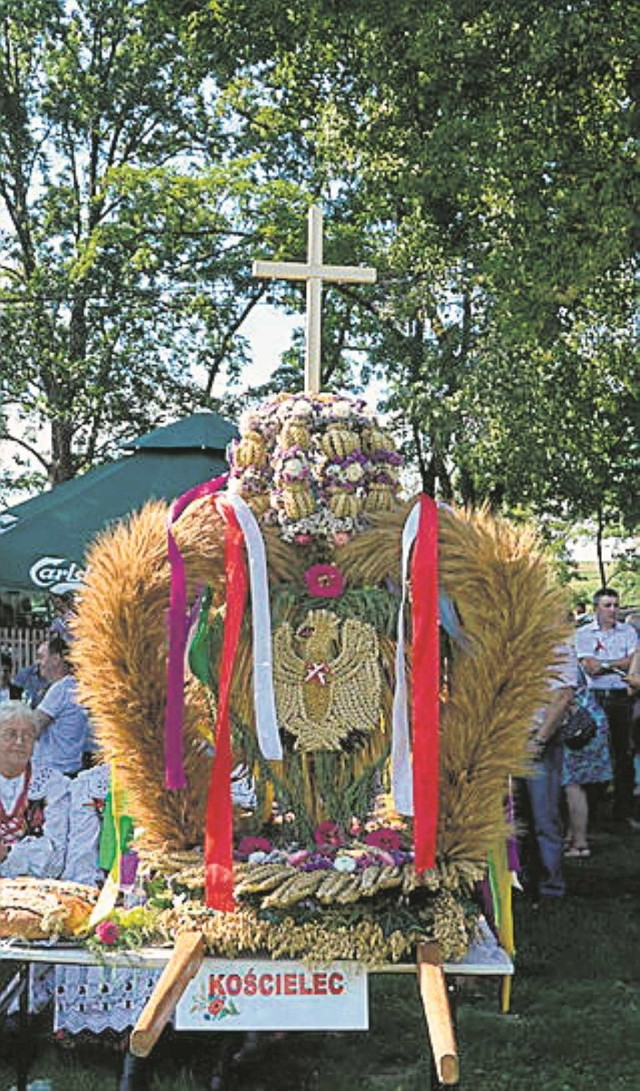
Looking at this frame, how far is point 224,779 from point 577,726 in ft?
15.0

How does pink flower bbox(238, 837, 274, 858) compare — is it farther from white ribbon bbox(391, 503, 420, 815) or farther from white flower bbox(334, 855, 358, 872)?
white ribbon bbox(391, 503, 420, 815)

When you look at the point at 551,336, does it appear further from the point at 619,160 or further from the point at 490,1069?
the point at 490,1069

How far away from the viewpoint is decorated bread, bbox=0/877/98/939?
3.94 m

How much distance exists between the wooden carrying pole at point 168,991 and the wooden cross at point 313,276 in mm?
1579

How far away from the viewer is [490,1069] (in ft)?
17.0

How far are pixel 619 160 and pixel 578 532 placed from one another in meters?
14.1

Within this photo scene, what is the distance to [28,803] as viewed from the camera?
18.0 feet

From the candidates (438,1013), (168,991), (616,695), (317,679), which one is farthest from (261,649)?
(616,695)

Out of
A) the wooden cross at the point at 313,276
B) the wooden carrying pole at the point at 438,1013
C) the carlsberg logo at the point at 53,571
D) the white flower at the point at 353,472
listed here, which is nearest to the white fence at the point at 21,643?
the carlsberg logo at the point at 53,571

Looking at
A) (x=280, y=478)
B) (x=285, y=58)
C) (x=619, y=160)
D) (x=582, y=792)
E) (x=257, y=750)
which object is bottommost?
(x=582, y=792)

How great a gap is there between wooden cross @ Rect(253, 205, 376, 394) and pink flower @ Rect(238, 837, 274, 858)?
128 centimetres

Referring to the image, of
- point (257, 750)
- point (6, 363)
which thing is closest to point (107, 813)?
point (257, 750)

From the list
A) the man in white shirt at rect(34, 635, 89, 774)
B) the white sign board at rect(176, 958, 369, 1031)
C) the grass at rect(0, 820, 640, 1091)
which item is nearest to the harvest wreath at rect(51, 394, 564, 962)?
the white sign board at rect(176, 958, 369, 1031)

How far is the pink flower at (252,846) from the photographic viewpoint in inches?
160
